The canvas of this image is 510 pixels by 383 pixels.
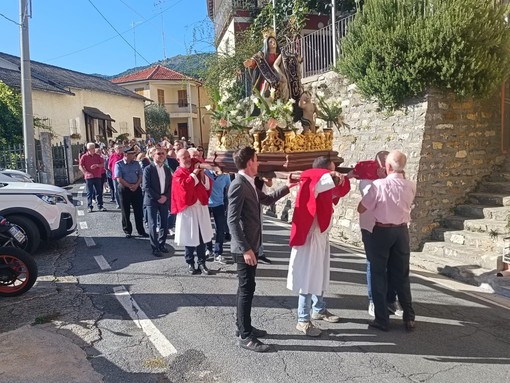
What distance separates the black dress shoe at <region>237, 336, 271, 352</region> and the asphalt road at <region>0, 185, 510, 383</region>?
0.22 ft

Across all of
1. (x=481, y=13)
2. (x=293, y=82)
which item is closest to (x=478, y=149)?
(x=481, y=13)

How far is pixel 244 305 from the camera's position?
4.10 meters

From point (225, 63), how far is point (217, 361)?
13590mm

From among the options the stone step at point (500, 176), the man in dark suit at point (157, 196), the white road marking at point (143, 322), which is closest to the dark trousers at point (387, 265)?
the white road marking at point (143, 322)

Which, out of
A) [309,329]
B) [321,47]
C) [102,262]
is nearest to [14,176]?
[102,262]

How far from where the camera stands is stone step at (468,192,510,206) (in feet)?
24.9

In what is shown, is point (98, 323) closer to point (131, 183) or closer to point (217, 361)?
point (217, 361)

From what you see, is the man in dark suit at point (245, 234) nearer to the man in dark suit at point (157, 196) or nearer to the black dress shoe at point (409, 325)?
the black dress shoe at point (409, 325)

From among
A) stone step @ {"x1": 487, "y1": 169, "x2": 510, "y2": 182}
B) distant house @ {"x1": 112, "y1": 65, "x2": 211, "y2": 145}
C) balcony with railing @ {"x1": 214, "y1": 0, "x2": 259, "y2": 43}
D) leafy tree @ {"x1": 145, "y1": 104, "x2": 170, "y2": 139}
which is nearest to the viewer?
stone step @ {"x1": 487, "y1": 169, "x2": 510, "y2": 182}

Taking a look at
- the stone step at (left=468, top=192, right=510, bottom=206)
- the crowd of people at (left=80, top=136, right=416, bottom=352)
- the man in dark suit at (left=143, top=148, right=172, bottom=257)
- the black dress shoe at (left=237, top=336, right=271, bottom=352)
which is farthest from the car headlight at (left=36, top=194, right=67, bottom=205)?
the stone step at (left=468, top=192, right=510, bottom=206)

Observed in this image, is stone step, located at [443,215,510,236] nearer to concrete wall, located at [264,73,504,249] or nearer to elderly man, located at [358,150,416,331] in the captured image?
concrete wall, located at [264,73,504,249]

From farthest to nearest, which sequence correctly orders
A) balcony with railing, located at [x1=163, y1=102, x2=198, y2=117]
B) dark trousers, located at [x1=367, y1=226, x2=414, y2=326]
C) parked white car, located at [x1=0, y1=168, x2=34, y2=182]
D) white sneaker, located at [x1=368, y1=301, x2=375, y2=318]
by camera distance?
balcony with railing, located at [x1=163, y1=102, x2=198, y2=117], parked white car, located at [x1=0, y1=168, x2=34, y2=182], white sneaker, located at [x1=368, y1=301, x2=375, y2=318], dark trousers, located at [x1=367, y1=226, x2=414, y2=326]

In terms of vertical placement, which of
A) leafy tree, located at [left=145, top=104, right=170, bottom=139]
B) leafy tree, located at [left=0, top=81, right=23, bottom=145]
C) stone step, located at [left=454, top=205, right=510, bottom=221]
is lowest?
stone step, located at [left=454, top=205, right=510, bottom=221]

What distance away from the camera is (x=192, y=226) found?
6.23 m
